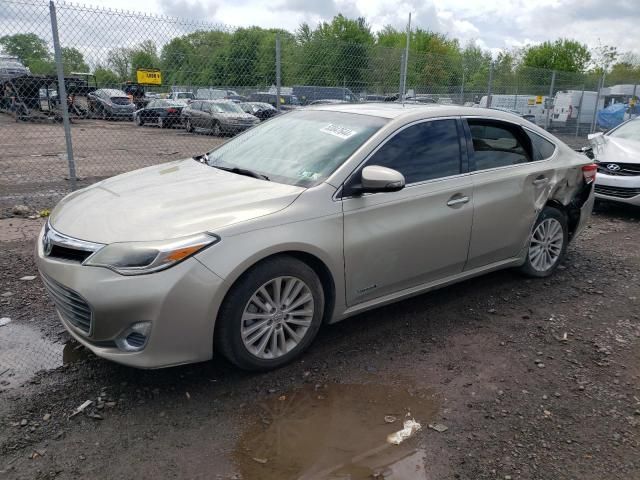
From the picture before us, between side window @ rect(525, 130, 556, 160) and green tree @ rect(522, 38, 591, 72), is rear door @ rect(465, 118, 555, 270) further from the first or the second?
green tree @ rect(522, 38, 591, 72)

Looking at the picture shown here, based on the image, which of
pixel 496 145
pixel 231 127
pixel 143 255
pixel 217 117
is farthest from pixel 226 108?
pixel 143 255

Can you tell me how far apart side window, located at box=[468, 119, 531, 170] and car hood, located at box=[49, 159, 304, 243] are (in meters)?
1.71

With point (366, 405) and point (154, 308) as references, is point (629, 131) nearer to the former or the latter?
point (366, 405)

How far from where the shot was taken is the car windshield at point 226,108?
513 inches

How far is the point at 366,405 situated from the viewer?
2.98 meters

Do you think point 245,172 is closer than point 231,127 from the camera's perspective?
Yes

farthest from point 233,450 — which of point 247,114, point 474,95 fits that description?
point 474,95

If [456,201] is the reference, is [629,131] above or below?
above

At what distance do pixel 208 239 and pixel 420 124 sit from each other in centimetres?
193

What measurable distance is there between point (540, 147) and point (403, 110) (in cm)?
154

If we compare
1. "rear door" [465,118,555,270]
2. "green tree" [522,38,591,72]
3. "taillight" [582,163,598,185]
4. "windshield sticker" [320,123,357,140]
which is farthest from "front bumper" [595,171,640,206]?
"green tree" [522,38,591,72]

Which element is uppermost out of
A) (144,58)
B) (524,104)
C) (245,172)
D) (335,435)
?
(144,58)

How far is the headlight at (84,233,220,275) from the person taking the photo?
2725mm

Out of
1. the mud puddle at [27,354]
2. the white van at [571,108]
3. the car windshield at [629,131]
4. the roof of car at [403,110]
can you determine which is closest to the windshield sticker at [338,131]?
the roof of car at [403,110]
